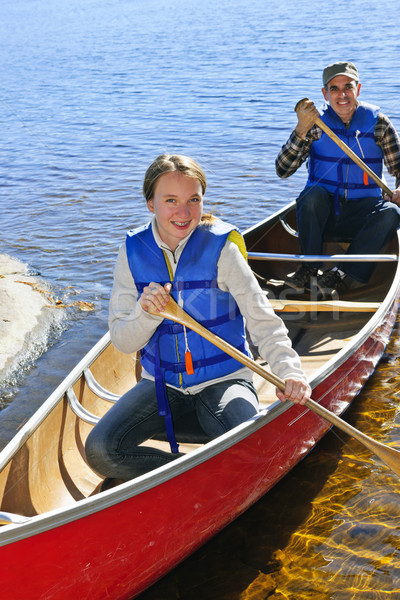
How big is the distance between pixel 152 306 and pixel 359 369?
1643 mm

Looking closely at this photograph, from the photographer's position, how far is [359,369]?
3.75m

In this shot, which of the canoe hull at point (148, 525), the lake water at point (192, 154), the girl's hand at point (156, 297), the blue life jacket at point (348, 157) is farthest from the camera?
the blue life jacket at point (348, 157)

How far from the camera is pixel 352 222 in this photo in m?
4.76

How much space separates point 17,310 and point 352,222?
2474mm

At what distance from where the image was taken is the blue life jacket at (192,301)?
2.77 metres

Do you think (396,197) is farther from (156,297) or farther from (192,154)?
(192,154)

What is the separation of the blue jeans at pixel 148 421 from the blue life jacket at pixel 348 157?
231cm

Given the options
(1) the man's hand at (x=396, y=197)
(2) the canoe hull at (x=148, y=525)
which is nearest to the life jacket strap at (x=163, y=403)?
(2) the canoe hull at (x=148, y=525)

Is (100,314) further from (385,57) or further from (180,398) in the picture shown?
(385,57)

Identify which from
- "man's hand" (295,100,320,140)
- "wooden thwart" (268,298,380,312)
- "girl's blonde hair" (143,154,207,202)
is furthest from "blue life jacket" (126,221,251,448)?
"man's hand" (295,100,320,140)

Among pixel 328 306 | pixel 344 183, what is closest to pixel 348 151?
pixel 344 183

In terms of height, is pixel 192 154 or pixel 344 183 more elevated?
pixel 192 154

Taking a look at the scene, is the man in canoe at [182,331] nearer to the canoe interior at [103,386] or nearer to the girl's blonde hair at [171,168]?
the girl's blonde hair at [171,168]

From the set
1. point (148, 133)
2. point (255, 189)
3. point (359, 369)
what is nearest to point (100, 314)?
point (359, 369)
